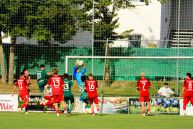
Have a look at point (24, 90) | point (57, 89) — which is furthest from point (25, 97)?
point (57, 89)

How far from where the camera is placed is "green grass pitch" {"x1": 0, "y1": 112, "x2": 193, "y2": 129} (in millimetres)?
20797

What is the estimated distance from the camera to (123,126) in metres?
21.2

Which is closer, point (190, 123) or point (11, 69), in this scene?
point (190, 123)

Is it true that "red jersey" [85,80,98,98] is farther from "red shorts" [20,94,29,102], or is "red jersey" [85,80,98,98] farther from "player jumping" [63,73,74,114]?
"red shorts" [20,94,29,102]

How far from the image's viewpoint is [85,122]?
74.3ft

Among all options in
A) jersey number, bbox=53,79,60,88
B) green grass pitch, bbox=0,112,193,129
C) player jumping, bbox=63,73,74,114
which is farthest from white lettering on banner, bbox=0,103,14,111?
jersey number, bbox=53,79,60,88

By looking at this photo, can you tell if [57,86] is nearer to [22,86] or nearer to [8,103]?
[22,86]

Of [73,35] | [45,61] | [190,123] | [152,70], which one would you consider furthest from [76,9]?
[190,123]

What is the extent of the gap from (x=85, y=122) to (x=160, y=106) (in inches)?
258

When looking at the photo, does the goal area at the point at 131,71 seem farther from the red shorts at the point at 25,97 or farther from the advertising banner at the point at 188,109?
the red shorts at the point at 25,97

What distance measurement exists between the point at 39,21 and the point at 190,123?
15.6 metres

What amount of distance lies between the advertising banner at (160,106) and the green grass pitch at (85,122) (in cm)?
242

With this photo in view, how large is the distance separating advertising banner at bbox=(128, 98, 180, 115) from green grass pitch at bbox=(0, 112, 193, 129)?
242 cm

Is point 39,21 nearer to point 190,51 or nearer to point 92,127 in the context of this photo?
point 190,51
